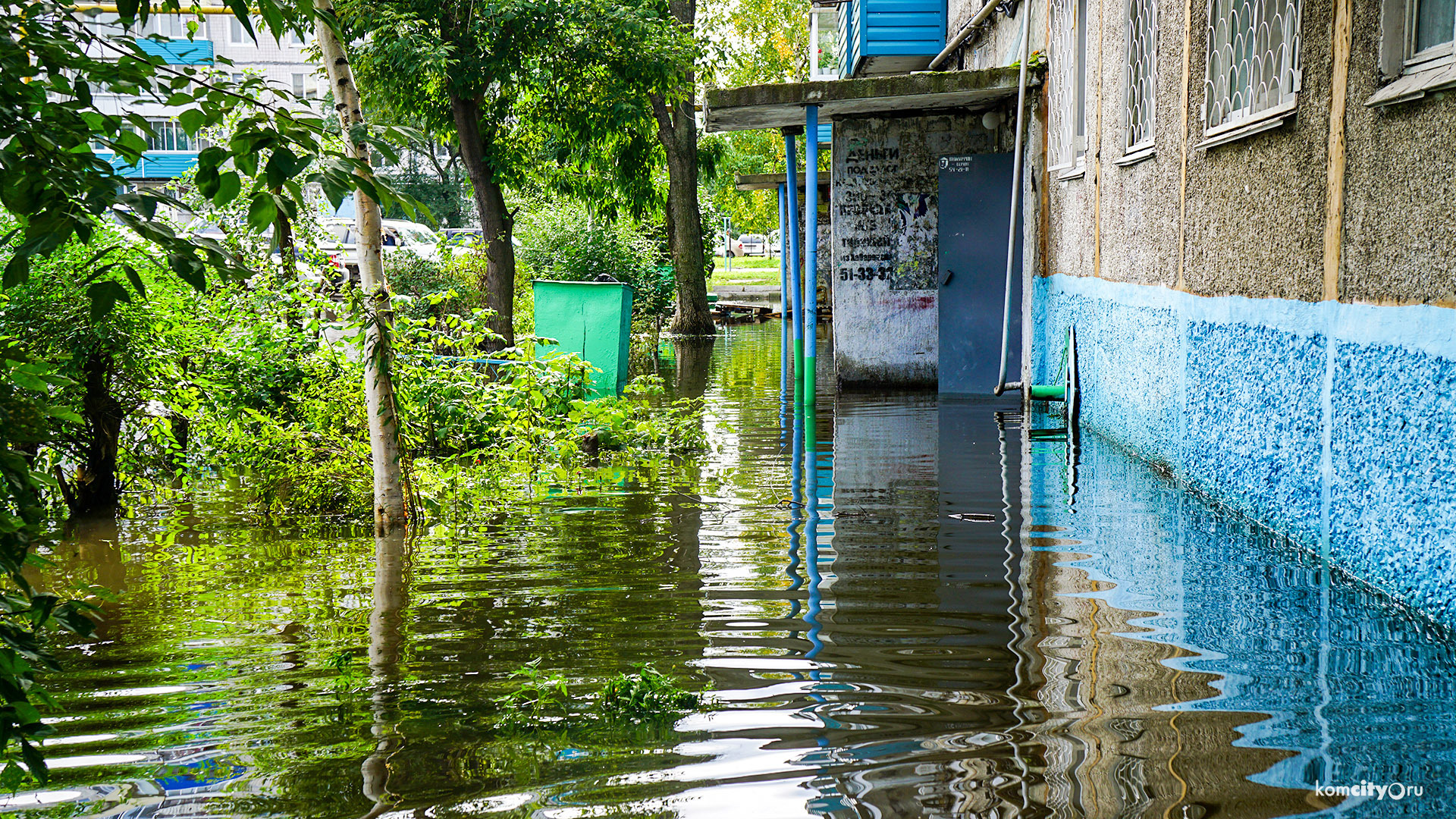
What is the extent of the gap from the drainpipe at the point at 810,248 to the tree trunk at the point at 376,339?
5778 mm

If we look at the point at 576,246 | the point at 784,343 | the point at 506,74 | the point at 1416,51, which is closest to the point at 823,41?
the point at 576,246

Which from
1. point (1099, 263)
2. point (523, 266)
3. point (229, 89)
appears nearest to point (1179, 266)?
point (1099, 263)

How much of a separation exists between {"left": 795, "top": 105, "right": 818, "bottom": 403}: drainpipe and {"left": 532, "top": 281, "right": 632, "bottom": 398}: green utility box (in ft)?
6.99

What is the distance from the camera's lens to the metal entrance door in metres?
12.5

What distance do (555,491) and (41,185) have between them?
6.01 metres

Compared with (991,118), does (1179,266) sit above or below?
below

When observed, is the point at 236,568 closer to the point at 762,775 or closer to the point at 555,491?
the point at 555,491

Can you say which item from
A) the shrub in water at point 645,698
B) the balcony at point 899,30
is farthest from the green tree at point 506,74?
the shrub in water at point 645,698

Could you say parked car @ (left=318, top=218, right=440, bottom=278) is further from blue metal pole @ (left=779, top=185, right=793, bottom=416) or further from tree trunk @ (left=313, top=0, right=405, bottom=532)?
blue metal pole @ (left=779, top=185, right=793, bottom=416)

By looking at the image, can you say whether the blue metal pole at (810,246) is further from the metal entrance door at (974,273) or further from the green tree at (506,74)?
the green tree at (506,74)

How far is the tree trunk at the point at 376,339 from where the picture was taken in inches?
245

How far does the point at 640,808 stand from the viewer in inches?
117

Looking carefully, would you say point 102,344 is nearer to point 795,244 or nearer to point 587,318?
point 587,318

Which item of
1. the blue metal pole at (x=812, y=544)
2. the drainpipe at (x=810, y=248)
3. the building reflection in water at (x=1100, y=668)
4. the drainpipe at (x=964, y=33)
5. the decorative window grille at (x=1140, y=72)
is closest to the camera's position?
the building reflection in water at (x=1100, y=668)
